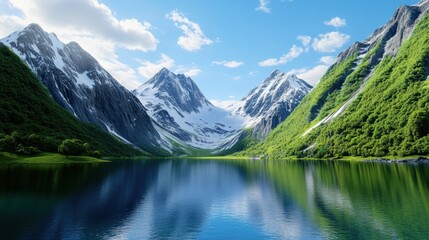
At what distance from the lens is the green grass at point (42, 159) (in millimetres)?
121562

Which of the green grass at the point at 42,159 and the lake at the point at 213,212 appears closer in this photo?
the lake at the point at 213,212

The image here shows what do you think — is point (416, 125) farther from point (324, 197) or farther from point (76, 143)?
point (76, 143)

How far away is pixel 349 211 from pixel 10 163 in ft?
399

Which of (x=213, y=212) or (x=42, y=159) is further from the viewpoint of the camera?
(x=42, y=159)

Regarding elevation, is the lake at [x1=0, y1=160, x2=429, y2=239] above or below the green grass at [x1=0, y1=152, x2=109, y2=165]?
below

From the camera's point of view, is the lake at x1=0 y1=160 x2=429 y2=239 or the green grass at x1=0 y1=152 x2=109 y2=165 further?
the green grass at x1=0 y1=152 x2=109 y2=165

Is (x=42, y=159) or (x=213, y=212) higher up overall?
(x=42, y=159)

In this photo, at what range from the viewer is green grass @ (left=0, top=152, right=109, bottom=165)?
121562 mm

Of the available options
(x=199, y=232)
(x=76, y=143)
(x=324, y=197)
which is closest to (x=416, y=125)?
(x=324, y=197)

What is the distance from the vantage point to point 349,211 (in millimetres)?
44094

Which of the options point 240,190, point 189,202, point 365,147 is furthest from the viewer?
point 365,147

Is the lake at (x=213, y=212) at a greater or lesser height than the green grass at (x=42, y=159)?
lesser

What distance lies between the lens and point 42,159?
451 feet

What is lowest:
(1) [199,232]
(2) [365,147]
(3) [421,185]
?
(1) [199,232]
